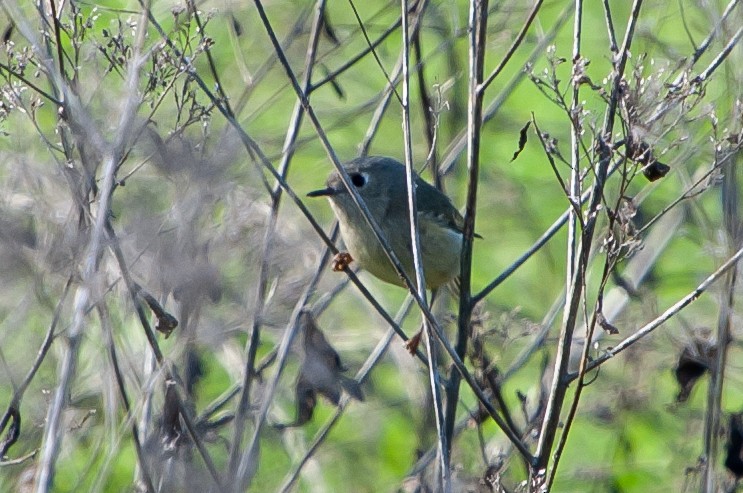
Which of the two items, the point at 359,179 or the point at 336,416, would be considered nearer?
the point at 336,416

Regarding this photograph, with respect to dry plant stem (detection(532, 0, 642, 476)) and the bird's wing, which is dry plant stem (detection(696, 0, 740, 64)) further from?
the bird's wing

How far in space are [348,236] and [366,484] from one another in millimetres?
1548

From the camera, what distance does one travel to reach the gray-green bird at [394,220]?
4.45 meters

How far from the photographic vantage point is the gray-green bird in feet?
14.6

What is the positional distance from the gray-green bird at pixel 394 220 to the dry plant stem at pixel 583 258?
179 centimetres

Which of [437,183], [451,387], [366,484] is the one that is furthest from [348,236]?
[366,484]

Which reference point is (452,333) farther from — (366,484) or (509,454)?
(509,454)

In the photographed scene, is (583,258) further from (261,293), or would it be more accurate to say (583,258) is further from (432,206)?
(432,206)

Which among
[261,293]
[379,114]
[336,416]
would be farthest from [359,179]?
[261,293]

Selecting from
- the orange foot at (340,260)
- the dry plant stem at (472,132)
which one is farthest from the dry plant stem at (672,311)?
the orange foot at (340,260)

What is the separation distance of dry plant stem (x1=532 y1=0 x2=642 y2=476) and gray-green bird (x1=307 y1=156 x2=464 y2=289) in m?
1.79

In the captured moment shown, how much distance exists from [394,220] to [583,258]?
227cm

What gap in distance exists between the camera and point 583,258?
96.6 inches

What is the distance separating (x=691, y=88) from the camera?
2.38 m
